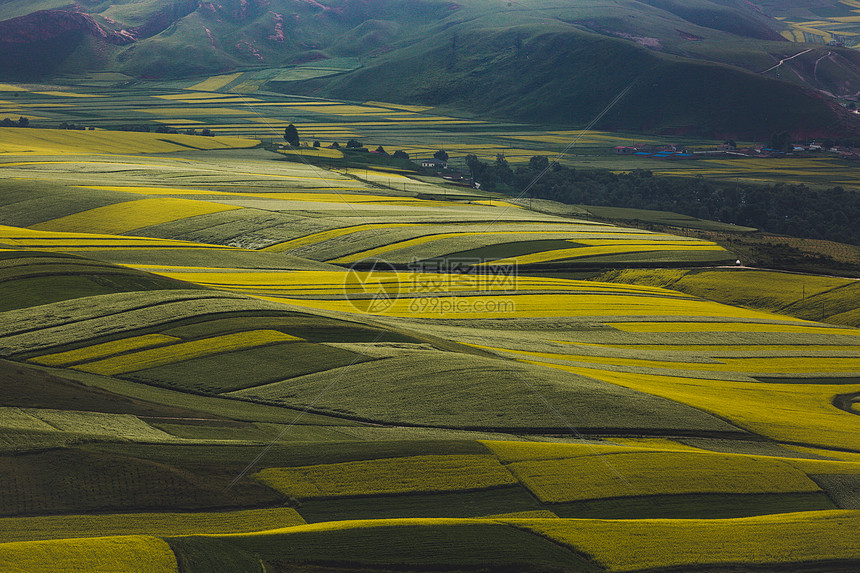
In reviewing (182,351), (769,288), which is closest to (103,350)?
(182,351)

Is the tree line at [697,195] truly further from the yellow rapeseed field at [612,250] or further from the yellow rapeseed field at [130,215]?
the yellow rapeseed field at [130,215]

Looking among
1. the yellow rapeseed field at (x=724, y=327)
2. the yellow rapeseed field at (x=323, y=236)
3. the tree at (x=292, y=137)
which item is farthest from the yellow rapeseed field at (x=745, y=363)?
Result: the tree at (x=292, y=137)

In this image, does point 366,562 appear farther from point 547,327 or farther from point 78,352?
point 547,327

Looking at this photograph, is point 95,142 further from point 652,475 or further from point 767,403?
point 652,475

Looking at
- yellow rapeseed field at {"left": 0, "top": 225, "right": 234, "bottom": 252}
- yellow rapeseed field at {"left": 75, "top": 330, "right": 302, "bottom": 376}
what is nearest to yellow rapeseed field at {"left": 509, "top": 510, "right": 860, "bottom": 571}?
yellow rapeseed field at {"left": 75, "top": 330, "right": 302, "bottom": 376}

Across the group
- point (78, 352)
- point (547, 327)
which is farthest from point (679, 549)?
point (547, 327)
